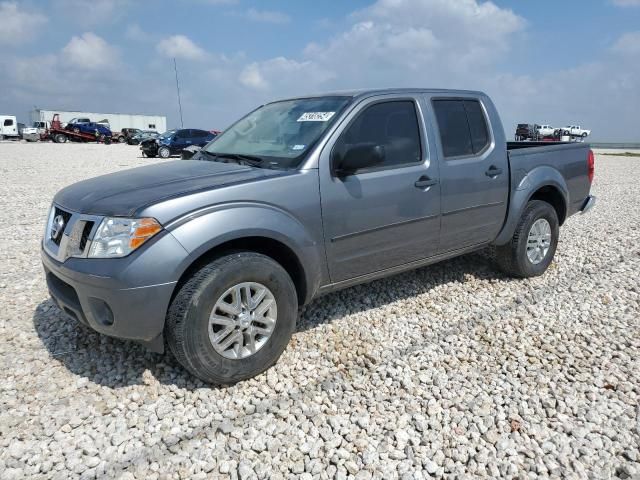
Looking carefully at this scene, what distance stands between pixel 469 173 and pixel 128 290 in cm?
289

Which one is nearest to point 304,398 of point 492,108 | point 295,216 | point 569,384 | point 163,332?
point 163,332

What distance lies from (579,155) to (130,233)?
4803 mm

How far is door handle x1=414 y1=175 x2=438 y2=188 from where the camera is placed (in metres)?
3.67

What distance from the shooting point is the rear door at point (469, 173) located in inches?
155

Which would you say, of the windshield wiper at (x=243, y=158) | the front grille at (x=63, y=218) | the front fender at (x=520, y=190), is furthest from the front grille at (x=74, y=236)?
the front fender at (x=520, y=190)

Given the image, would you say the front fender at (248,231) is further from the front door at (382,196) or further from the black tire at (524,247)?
the black tire at (524,247)

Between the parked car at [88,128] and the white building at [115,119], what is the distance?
35.3 ft

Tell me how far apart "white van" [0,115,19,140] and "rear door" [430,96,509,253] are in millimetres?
51091

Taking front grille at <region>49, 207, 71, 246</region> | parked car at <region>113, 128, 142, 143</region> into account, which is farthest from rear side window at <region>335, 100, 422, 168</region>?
parked car at <region>113, 128, 142, 143</region>

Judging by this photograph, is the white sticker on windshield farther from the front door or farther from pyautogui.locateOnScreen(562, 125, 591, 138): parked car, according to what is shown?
pyautogui.locateOnScreen(562, 125, 591, 138): parked car

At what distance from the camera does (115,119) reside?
54625mm

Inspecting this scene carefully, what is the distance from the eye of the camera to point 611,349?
344 cm

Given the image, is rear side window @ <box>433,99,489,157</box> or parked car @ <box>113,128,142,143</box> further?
parked car @ <box>113,128,142,143</box>

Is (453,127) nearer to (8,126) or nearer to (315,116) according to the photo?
(315,116)
